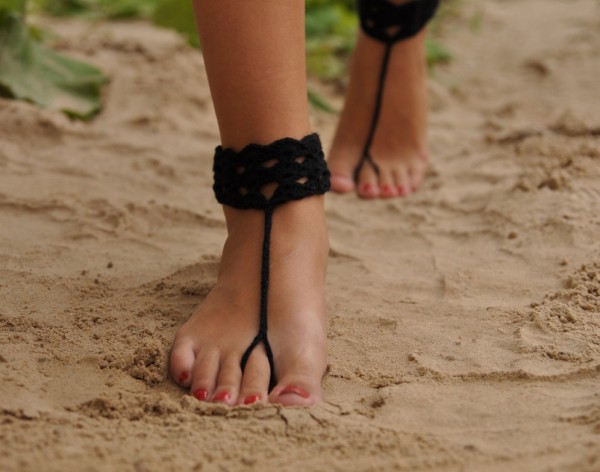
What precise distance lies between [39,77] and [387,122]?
112 cm

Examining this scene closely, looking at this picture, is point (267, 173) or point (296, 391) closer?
point (296, 391)

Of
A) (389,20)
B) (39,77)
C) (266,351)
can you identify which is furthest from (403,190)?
(39,77)

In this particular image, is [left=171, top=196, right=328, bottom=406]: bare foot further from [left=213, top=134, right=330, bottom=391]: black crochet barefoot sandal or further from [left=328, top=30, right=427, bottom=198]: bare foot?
[left=328, top=30, right=427, bottom=198]: bare foot

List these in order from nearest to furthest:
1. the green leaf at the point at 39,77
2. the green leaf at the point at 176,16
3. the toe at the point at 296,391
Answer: the toe at the point at 296,391 < the green leaf at the point at 39,77 < the green leaf at the point at 176,16

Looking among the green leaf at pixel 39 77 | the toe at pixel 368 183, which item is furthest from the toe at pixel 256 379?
the green leaf at pixel 39 77

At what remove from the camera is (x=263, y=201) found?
143cm

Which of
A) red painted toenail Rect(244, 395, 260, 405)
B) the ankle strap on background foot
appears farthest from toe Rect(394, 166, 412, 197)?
red painted toenail Rect(244, 395, 260, 405)

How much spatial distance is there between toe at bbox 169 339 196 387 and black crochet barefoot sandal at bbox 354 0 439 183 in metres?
1.00

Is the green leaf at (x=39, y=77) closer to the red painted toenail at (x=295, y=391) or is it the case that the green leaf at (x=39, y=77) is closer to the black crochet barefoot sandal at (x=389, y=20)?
the black crochet barefoot sandal at (x=389, y=20)

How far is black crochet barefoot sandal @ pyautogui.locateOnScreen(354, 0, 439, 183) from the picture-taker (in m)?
2.15

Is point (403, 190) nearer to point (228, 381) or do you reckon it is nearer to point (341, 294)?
point (341, 294)

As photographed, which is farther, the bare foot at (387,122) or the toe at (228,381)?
the bare foot at (387,122)

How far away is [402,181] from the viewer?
2201mm

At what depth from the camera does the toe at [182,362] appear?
131cm
